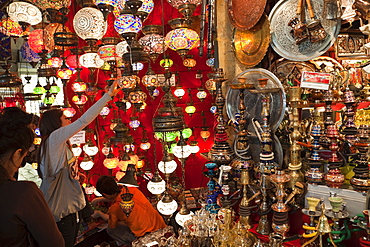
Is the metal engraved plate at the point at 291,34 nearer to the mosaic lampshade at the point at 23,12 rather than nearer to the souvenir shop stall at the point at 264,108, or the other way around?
the souvenir shop stall at the point at 264,108

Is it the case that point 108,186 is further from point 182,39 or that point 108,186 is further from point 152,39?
point 182,39

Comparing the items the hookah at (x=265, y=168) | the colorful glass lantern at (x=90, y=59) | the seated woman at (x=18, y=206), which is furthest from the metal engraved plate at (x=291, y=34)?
the seated woman at (x=18, y=206)

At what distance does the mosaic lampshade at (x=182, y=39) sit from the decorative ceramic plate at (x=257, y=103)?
20.9 inches

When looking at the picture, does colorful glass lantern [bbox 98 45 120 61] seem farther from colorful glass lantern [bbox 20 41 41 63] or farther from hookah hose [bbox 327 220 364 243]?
hookah hose [bbox 327 220 364 243]

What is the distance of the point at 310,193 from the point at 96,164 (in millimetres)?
4120

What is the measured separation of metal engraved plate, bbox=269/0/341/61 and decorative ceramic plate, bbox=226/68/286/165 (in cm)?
23

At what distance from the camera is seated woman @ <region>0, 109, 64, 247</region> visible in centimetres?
119

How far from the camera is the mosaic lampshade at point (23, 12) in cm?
262

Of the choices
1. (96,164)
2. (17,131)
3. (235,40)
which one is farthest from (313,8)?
(96,164)

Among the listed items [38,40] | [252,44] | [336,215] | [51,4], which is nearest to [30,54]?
[38,40]

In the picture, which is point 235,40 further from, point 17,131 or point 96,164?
point 96,164

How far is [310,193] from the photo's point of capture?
6.69ft

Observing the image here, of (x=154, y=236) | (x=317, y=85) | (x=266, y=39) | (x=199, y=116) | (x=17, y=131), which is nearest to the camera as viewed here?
(x=17, y=131)

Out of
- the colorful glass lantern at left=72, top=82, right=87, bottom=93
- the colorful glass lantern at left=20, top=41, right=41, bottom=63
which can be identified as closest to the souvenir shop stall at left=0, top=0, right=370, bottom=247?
the colorful glass lantern at left=72, top=82, right=87, bottom=93
